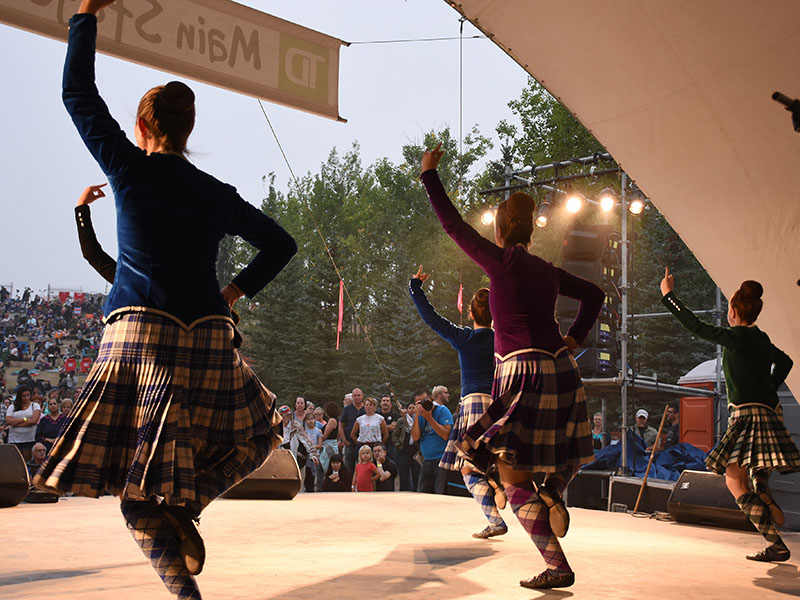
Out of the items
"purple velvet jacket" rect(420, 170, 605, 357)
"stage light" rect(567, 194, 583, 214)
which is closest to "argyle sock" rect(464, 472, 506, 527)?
"purple velvet jacket" rect(420, 170, 605, 357)

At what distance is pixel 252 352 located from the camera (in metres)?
30.6

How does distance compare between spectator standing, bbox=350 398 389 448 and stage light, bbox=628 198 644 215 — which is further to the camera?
stage light, bbox=628 198 644 215

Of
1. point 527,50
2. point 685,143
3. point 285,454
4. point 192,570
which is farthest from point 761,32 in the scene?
point 285,454

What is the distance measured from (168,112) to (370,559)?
7.65 feet

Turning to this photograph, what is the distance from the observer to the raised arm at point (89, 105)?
2.02 m

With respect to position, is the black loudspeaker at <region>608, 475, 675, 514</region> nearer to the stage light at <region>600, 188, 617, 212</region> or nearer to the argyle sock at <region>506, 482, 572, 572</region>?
the stage light at <region>600, 188, 617, 212</region>

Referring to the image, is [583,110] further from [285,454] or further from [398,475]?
[398,475]

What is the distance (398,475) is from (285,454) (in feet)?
11.7

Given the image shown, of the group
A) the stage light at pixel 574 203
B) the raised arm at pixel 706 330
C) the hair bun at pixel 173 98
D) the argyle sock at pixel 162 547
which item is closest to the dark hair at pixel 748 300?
the raised arm at pixel 706 330

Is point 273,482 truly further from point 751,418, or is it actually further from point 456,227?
point 456,227

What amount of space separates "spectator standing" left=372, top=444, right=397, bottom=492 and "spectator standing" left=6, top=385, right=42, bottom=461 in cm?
393

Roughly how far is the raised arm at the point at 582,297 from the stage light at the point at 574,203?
824 cm

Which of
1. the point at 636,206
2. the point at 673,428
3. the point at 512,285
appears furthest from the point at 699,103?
the point at 673,428

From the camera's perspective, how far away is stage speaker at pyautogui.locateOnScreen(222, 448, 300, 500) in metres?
6.60
